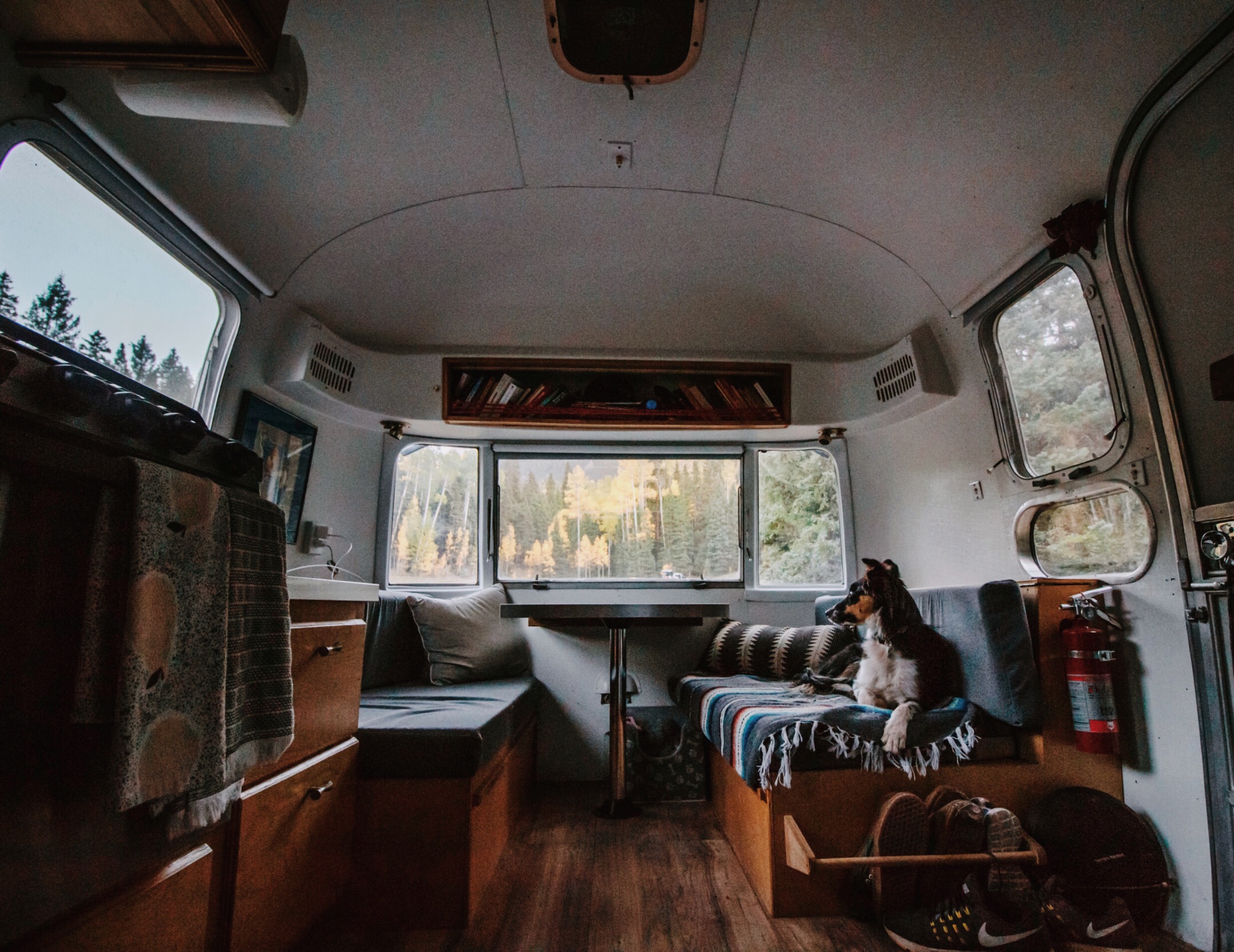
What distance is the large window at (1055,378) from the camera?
219cm

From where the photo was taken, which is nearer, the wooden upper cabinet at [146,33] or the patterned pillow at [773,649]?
the wooden upper cabinet at [146,33]

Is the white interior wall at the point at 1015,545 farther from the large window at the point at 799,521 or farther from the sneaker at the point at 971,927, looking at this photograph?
the sneaker at the point at 971,927

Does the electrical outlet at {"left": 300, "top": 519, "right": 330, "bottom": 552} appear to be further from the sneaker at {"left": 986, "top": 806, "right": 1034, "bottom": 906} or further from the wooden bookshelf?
the sneaker at {"left": 986, "top": 806, "right": 1034, "bottom": 906}

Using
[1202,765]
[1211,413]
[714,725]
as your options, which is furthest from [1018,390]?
[714,725]

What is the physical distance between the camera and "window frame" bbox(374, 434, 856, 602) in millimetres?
3752

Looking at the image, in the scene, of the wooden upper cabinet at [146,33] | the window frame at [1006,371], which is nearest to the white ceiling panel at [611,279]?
the window frame at [1006,371]

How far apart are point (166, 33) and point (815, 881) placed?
104 inches

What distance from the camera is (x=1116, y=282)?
6.41 ft

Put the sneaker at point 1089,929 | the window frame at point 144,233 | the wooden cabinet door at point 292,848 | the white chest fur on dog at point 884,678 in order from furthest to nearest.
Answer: the white chest fur on dog at point 884,678
the sneaker at point 1089,929
the window frame at point 144,233
the wooden cabinet door at point 292,848

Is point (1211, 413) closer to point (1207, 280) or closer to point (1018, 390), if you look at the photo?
point (1207, 280)

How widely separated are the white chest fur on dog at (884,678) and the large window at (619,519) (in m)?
1.65

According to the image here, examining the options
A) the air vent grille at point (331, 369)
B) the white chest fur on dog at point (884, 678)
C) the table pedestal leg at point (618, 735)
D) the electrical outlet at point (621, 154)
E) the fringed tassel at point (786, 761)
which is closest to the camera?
the fringed tassel at point (786, 761)

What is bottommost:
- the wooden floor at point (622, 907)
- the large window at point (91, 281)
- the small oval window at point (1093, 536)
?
the wooden floor at point (622, 907)

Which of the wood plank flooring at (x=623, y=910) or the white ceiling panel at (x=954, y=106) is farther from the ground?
the white ceiling panel at (x=954, y=106)
